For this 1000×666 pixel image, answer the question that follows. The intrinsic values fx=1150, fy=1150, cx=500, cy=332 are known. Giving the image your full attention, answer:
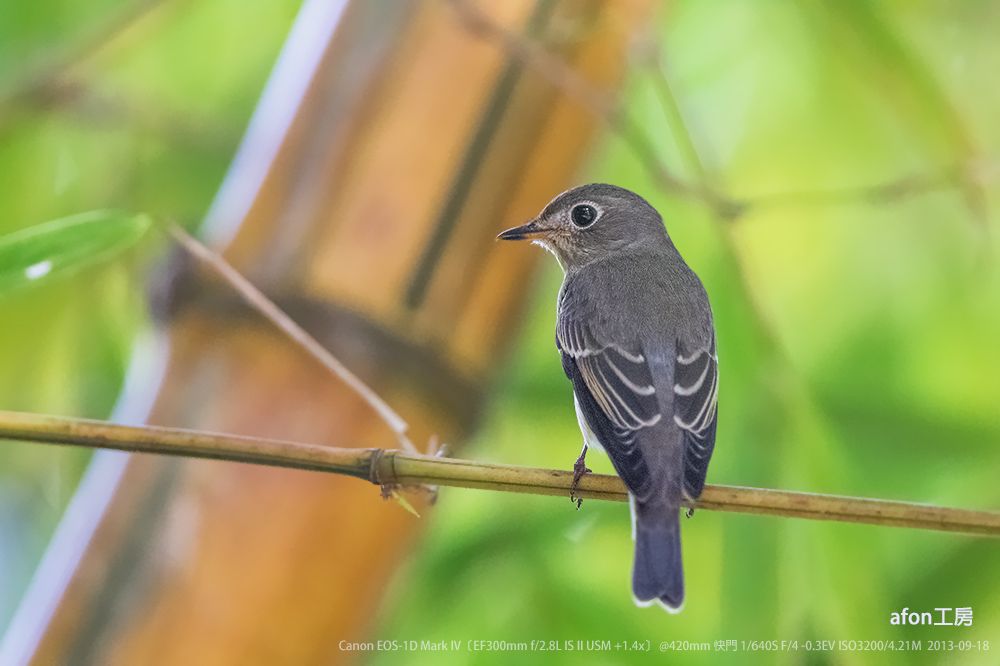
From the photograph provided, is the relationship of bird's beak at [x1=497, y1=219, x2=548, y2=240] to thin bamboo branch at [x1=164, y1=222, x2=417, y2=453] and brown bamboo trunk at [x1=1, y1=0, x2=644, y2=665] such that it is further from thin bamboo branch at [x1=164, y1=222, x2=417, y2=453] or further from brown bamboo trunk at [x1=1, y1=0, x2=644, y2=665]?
thin bamboo branch at [x1=164, y1=222, x2=417, y2=453]

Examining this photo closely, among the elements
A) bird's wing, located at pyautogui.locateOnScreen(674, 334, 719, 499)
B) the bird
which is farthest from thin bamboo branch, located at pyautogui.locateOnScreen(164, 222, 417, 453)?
bird's wing, located at pyautogui.locateOnScreen(674, 334, 719, 499)

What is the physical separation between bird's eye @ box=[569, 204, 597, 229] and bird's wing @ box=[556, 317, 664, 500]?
170 millimetres

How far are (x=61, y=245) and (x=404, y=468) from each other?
451 millimetres

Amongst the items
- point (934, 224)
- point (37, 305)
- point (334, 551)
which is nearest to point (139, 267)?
point (37, 305)

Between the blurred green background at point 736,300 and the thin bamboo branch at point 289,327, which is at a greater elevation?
the blurred green background at point 736,300

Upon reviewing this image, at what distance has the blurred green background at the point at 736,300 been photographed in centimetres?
159

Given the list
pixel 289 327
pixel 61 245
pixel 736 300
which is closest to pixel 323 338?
pixel 289 327

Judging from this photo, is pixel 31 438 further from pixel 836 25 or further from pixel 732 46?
pixel 732 46

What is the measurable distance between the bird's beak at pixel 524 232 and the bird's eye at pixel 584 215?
0.18m

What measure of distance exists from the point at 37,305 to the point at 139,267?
0.20 meters

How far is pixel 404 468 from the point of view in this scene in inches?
41.0

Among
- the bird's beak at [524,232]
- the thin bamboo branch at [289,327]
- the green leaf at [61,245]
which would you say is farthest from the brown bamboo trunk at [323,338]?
the green leaf at [61,245]

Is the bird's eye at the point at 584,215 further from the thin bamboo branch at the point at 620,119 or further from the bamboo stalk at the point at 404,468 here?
the bamboo stalk at the point at 404,468

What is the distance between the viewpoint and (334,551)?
4.55 feet
